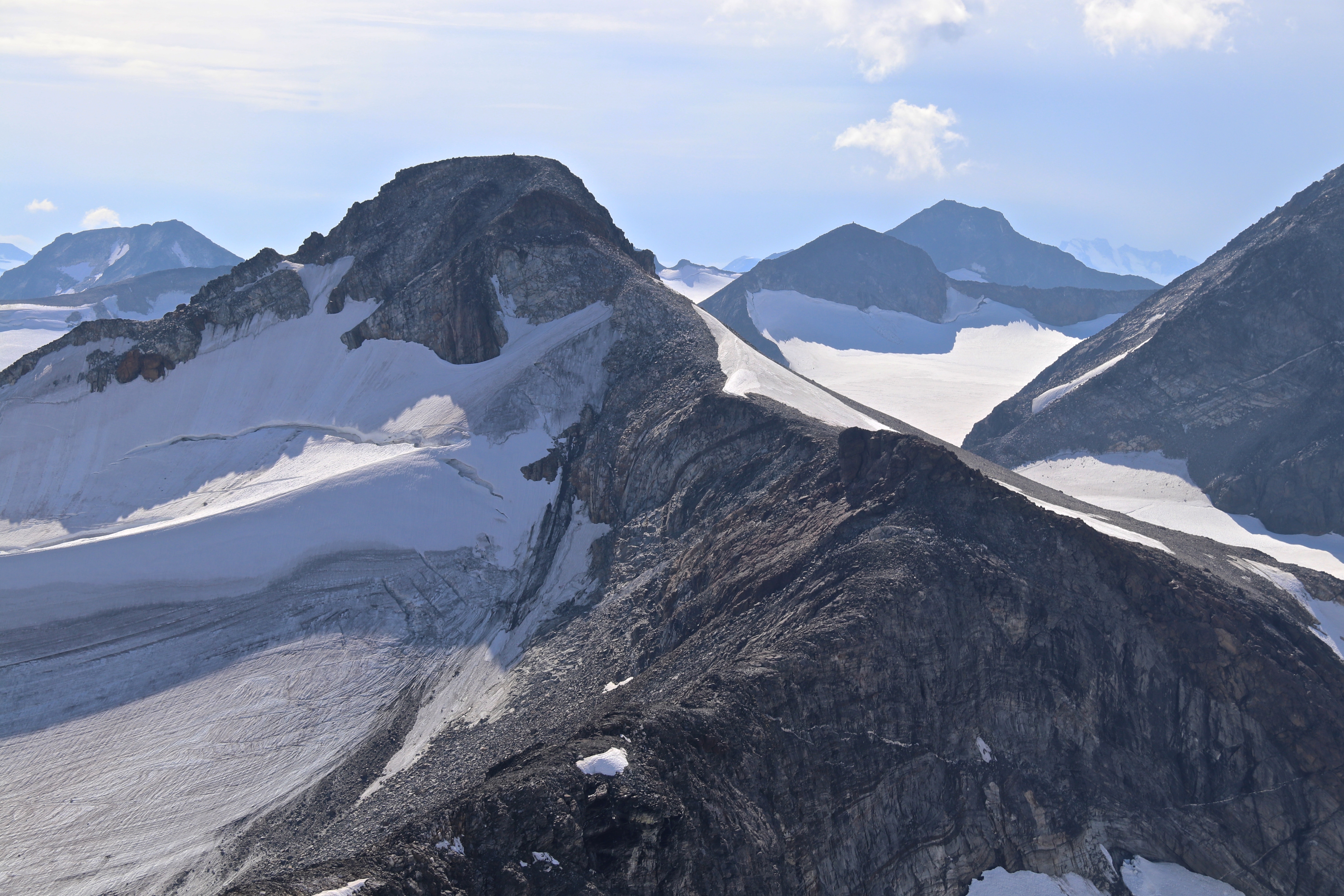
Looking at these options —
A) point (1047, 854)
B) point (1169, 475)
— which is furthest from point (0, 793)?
point (1169, 475)

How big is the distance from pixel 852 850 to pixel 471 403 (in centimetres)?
3123

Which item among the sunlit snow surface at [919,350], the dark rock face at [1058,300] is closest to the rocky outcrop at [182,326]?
the sunlit snow surface at [919,350]

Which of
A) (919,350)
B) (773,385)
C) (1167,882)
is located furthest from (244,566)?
(919,350)

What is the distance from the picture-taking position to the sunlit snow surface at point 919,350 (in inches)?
3812

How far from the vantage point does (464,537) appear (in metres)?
40.3

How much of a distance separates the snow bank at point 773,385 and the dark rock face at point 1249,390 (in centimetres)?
2382

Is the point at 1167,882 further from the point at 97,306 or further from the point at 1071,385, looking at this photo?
the point at 97,306

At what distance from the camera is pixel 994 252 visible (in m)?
178

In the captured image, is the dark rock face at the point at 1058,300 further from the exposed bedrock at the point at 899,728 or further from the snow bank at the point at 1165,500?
the exposed bedrock at the point at 899,728

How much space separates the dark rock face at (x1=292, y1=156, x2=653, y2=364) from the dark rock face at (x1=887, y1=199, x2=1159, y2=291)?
12803cm

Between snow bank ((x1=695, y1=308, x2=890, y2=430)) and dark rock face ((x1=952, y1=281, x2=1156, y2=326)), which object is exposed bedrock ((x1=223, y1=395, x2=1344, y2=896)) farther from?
dark rock face ((x1=952, y1=281, x2=1156, y2=326))

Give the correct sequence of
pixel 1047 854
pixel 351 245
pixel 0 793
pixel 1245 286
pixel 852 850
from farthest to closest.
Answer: pixel 1245 286, pixel 351 245, pixel 0 793, pixel 1047 854, pixel 852 850

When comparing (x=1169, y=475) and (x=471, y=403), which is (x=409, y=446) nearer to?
(x=471, y=403)

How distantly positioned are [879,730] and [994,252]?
558ft
